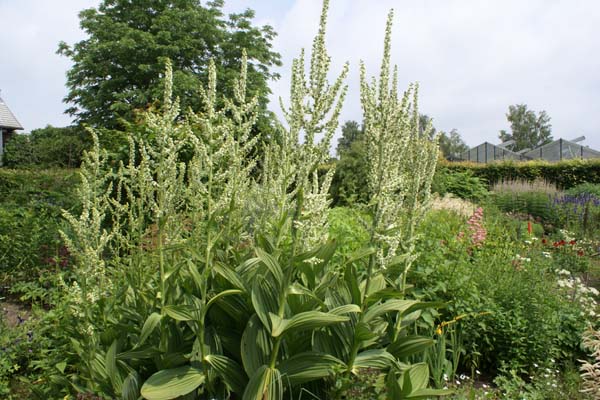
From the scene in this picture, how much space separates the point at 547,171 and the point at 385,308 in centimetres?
2138

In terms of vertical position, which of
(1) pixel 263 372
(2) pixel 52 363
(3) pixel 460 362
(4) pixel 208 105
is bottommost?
(3) pixel 460 362

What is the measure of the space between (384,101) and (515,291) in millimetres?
2806

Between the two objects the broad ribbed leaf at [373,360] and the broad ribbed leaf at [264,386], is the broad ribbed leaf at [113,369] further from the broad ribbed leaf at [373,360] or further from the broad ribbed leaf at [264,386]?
the broad ribbed leaf at [373,360]

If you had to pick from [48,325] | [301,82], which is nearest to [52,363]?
[48,325]

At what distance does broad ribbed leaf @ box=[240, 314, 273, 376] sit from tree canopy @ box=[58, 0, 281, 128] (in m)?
21.0

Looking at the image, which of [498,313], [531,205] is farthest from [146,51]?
[498,313]

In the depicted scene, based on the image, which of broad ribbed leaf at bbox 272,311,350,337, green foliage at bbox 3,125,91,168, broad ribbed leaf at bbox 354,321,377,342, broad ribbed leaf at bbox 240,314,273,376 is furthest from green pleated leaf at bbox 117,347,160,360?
green foliage at bbox 3,125,91,168

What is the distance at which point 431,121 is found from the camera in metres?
3.27

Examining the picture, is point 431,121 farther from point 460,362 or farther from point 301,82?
point 460,362

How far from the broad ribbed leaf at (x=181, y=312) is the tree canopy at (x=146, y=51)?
21.0 m

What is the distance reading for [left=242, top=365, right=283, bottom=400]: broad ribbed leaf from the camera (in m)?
2.26

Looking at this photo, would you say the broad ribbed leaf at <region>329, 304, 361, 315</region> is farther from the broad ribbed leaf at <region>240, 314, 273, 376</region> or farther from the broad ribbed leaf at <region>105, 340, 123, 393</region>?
the broad ribbed leaf at <region>105, 340, 123, 393</region>

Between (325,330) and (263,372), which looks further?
(325,330)

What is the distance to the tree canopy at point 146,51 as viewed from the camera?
23094 millimetres
